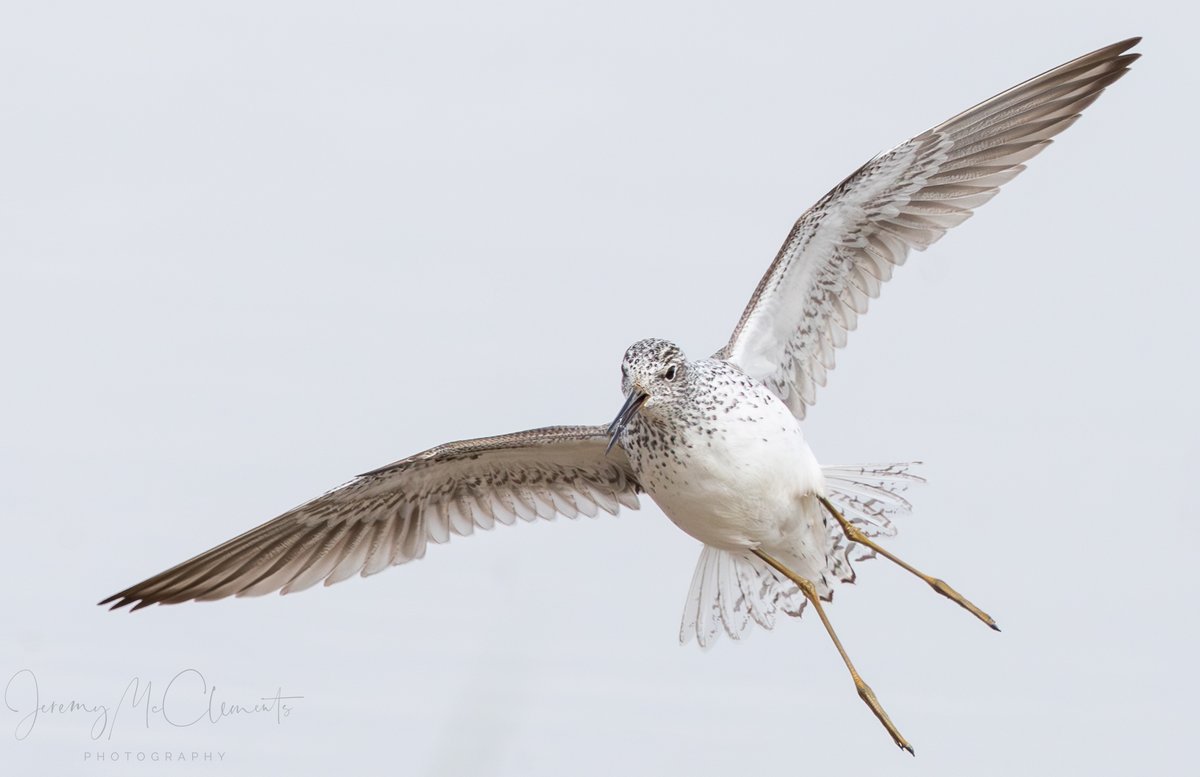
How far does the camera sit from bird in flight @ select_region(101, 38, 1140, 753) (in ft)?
31.9

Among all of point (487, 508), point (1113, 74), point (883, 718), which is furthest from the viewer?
point (487, 508)

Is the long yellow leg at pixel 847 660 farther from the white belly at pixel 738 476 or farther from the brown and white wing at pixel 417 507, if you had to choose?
the brown and white wing at pixel 417 507

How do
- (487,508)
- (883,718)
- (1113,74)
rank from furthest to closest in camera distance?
(487,508), (1113,74), (883,718)

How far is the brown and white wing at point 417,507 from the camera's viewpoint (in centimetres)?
1048

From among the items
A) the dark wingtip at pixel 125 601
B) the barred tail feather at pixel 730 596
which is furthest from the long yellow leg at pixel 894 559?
the dark wingtip at pixel 125 601

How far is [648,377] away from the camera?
8.91 m

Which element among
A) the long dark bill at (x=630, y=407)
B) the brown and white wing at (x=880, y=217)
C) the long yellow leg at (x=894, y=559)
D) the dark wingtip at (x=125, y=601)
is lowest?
the dark wingtip at (x=125, y=601)

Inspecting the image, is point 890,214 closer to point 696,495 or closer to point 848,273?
point 848,273

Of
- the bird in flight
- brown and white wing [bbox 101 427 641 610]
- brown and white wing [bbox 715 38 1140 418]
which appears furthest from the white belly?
brown and white wing [bbox 101 427 641 610]

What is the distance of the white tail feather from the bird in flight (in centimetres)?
1

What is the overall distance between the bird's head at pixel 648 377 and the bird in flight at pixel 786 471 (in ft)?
0.60

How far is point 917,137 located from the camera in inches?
413

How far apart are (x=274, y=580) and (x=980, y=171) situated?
5.90 meters

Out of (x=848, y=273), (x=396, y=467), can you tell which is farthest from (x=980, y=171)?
(x=396, y=467)
